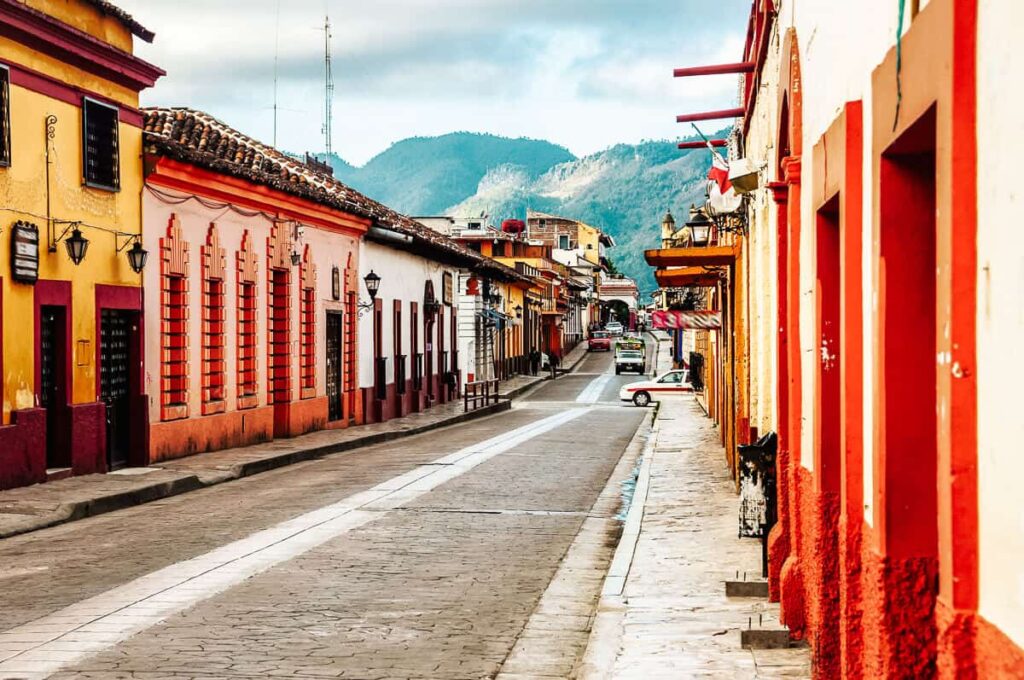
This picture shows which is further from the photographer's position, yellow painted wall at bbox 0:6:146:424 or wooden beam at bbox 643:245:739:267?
wooden beam at bbox 643:245:739:267

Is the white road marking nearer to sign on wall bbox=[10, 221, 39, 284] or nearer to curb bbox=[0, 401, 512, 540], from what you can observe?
curb bbox=[0, 401, 512, 540]

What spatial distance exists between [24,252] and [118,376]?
3.70 meters

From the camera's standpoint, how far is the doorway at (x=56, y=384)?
17.5 m

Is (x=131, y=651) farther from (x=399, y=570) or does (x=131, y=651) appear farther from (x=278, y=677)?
(x=399, y=570)

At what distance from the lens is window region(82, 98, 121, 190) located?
1819cm

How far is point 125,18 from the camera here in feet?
62.6

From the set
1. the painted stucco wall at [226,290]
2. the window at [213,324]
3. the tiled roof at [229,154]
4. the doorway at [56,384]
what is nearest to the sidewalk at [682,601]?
the doorway at [56,384]

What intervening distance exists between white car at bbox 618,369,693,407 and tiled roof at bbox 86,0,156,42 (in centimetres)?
2863

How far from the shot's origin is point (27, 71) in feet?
54.3

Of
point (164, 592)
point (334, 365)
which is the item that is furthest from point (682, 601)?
point (334, 365)

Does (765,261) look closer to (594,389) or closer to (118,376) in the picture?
(118,376)

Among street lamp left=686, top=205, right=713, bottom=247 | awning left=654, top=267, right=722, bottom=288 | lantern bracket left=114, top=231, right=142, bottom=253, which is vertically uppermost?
street lamp left=686, top=205, right=713, bottom=247

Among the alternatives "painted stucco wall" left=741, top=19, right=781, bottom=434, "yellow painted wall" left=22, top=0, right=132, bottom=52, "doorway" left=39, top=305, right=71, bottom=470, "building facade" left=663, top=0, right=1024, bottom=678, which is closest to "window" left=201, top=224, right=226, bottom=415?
"yellow painted wall" left=22, top=0, right=132, bottom=52

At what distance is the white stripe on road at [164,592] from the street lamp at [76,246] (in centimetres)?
467
